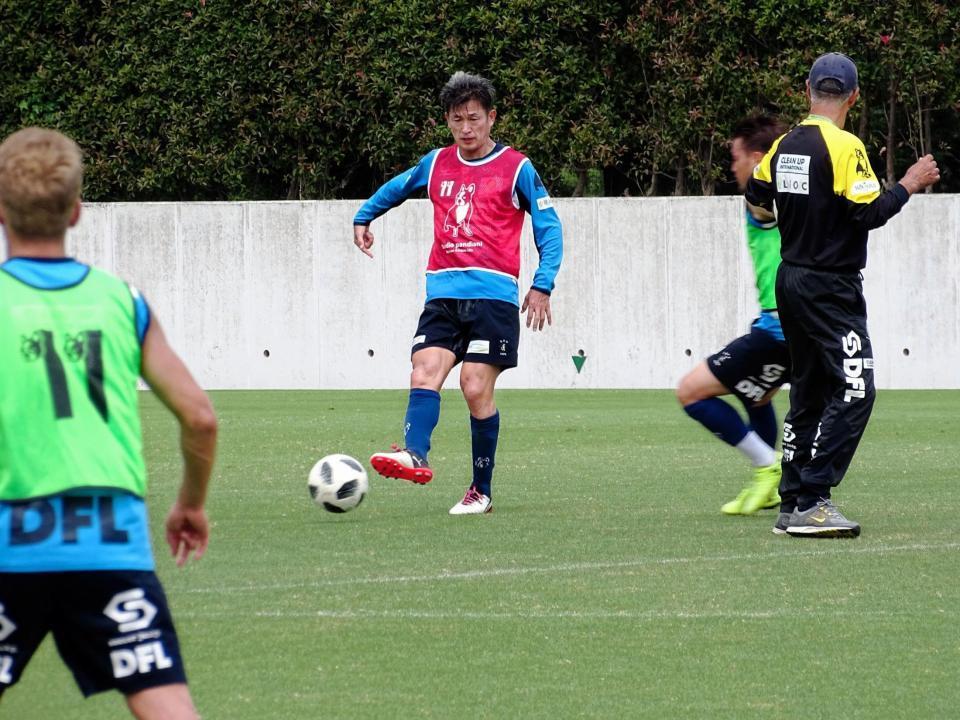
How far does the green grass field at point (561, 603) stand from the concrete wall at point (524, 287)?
10.4 metres

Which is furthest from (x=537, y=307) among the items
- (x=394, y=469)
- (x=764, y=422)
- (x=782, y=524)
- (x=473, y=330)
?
Answer: (x=782, y=524)

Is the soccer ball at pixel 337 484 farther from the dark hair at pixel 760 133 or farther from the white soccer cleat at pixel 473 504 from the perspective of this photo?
the dark hair at pixel 760 133

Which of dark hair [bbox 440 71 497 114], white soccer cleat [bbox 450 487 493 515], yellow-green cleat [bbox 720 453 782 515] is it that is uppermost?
dark hair [bbox 440 71 497 114]

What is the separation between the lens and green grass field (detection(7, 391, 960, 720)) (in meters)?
5.14

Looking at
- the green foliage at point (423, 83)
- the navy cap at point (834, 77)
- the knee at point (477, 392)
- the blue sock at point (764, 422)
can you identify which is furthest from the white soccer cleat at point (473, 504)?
the green foliage at point (423, 83)

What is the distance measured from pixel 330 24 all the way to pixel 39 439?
2017 cm

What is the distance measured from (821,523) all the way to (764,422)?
1.43 metres

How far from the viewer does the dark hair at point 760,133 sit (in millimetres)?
8977

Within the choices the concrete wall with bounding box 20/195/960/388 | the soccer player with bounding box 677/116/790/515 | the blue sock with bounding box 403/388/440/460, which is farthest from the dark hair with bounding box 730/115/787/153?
the concrete wall with bounding box 20/195/960/388

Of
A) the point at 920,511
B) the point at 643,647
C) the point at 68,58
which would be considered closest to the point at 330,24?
the point at 68,58

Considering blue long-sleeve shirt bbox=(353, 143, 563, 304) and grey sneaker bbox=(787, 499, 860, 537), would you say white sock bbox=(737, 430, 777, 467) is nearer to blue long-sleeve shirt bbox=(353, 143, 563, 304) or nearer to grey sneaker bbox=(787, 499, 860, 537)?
grey sneaker bbox=(787, 499, 860, 537)

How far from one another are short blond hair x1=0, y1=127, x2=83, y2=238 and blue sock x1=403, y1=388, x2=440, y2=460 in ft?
17.7

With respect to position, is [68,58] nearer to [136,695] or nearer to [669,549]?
[669,549]

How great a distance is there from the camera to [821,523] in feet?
27.1
